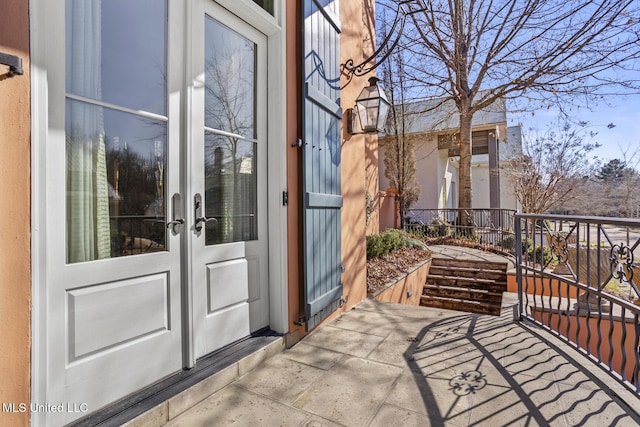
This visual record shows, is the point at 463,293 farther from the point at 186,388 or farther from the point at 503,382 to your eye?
the point at 186,388

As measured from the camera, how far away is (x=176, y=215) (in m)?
1.74

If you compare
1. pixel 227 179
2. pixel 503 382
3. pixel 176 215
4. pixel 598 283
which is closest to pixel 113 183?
pixel 176 215

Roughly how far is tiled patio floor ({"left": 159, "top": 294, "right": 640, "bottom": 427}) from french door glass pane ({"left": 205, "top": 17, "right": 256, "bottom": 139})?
61.0 inches

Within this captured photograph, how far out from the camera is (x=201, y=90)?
1880 mm

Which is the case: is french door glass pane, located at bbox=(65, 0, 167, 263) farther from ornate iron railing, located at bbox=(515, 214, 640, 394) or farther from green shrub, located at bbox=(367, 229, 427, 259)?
green shrub, located at bbox=(367, 229, 427, 259)

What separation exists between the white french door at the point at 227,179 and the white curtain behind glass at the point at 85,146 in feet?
1.41

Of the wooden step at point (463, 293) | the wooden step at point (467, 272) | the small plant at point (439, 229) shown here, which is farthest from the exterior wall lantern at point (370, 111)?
the small plant at point (439, 229)

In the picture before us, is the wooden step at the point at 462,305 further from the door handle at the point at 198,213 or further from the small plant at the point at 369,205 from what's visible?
the door handle at the point at 198,213

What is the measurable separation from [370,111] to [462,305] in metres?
3.52

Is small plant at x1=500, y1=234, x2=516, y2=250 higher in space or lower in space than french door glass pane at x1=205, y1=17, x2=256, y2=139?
lower

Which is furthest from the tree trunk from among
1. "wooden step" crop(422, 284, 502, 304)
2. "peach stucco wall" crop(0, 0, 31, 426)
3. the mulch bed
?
"peach stucco wall" crop(0, 0, 31, 426)

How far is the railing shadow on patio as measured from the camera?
5.09 feet

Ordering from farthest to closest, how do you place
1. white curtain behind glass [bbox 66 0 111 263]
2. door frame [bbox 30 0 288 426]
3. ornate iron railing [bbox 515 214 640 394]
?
ornate iron railing [bbox 515 214 640 394], white curtain behind glass [bbox 66 0 111 263], door frame [bbox 30 0 288 426]

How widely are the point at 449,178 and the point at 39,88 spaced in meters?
14.2
